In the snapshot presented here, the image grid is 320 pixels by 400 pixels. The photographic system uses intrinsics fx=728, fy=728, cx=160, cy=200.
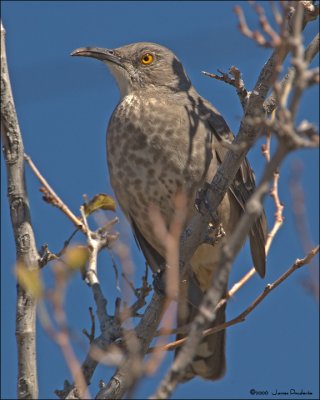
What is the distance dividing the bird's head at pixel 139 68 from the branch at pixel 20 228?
267cm

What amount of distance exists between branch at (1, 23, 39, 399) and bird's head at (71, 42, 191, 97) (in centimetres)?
267

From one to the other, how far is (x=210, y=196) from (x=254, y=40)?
5.71 feet

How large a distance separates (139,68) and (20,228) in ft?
10.2

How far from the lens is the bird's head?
641 centimetres

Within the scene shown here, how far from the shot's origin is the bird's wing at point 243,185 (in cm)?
578

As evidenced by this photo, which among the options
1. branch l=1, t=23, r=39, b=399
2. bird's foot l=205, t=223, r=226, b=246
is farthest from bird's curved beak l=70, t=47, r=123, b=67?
branch l=1, t=23, r=39, b=399

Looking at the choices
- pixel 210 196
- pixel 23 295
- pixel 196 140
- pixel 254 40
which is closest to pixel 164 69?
pixel 196 140

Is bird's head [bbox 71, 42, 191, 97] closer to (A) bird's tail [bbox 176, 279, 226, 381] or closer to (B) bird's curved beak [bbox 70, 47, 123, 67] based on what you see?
(B) bird's curved beak [bbox 70, 47, 123, 67]

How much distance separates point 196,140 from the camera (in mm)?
5645

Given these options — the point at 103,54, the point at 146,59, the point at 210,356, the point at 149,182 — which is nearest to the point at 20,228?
the point at 149,182

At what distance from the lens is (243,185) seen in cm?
596

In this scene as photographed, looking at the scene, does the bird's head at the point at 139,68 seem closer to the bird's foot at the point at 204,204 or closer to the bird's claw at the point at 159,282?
the bird's claw at the point at 159,282

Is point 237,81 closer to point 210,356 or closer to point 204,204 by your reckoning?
point 204,204

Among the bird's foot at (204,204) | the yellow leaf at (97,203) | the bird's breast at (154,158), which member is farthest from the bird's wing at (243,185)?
the bird's foot at (204,204)
